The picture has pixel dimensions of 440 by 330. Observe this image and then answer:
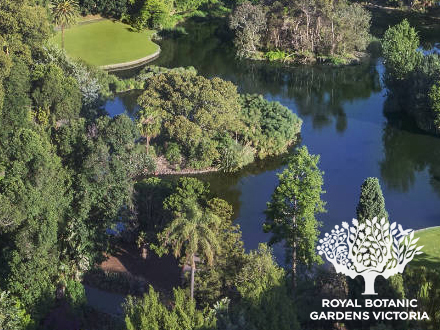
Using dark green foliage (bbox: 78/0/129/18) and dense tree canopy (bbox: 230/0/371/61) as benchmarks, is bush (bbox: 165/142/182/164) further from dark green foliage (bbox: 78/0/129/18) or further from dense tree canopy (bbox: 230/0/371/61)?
dark green foliage (bbox: 78/0/129/18)

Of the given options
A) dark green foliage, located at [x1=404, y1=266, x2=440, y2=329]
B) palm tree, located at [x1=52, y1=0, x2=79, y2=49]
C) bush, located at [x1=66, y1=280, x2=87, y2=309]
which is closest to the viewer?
dark green foliage, located at [x1=404, y1=266, x2=440, y2=329]

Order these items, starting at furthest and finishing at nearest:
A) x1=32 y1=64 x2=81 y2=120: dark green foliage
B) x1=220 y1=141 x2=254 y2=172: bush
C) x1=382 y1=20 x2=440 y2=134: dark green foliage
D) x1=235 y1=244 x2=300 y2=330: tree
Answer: x1=382 y1=20 x2=440 y2=134: dark green foliage < x1=32 y1=64 x2=81 y2=120: dark green foliage < x1=220 y1=141 x2=254 y2=172: bush < x1=235 y1=244 x2=300 y2=330: tree

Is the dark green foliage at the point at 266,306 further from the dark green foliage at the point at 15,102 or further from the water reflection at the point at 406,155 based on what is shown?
the dark green foliage at the point at 15,102

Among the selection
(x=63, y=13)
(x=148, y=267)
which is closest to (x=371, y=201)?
(x=148, y=267)

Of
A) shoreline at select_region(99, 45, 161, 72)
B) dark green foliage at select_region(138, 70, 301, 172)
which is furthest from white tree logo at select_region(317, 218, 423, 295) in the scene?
shoreline at select_region(99, 45, 161, 72)

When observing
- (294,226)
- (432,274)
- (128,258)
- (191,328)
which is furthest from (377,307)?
(128,258)

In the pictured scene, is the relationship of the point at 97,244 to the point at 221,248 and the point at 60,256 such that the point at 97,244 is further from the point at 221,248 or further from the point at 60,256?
the point at 221,248

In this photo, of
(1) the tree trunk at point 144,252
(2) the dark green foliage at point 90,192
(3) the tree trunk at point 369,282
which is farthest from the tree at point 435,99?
(1) the tree trunk at point 144,252
